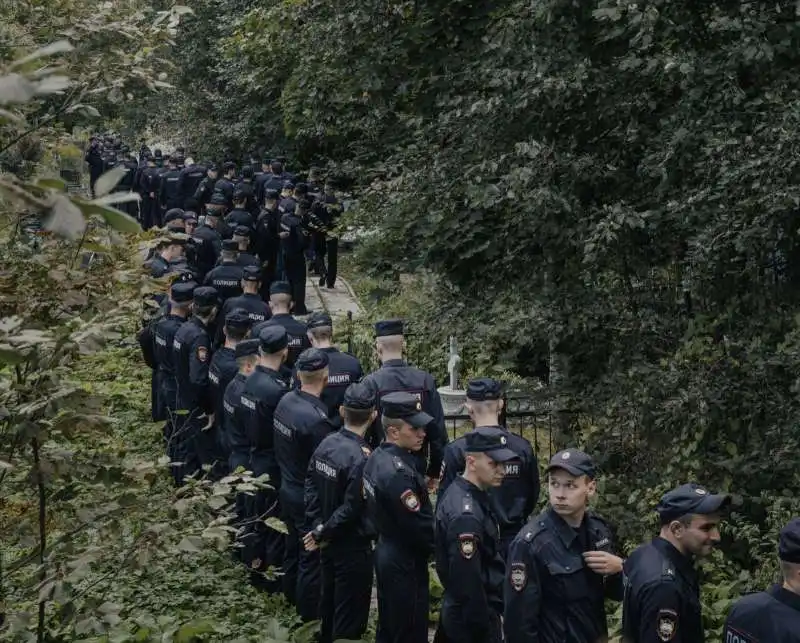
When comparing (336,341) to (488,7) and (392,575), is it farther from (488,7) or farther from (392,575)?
(392,575)

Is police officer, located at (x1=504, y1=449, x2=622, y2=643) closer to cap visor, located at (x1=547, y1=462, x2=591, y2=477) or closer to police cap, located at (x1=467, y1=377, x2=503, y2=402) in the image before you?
cap visor, located at (x1=547, y1=462, x2=591, y2=477)

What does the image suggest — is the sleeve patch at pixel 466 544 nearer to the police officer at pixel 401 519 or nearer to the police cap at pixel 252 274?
the police officer at pixel 401 519

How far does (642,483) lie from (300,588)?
286 centimetres

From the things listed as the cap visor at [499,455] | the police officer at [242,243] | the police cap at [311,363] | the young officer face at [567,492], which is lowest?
the young officer face at [567,492]

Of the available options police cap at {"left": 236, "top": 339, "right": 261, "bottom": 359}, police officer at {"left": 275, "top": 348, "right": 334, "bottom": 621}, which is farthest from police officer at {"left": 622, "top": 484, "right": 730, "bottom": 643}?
police cap at {"left": 236, "top": 339, "right": 261, "bottom": 359}

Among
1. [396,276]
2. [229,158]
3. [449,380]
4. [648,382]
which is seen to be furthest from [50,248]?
[229,158]

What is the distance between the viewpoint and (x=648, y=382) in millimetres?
8734

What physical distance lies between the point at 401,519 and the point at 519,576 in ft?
4.27

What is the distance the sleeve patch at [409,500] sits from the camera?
6633 mm

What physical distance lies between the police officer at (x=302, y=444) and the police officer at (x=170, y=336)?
10.9ft

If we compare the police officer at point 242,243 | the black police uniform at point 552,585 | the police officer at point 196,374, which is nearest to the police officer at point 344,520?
the black police uniform at point 552,585

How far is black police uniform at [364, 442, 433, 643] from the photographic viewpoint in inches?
263

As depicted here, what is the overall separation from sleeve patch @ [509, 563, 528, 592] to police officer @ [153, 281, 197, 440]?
6368mm

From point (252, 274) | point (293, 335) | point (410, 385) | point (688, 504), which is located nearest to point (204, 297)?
point (293, 335)
